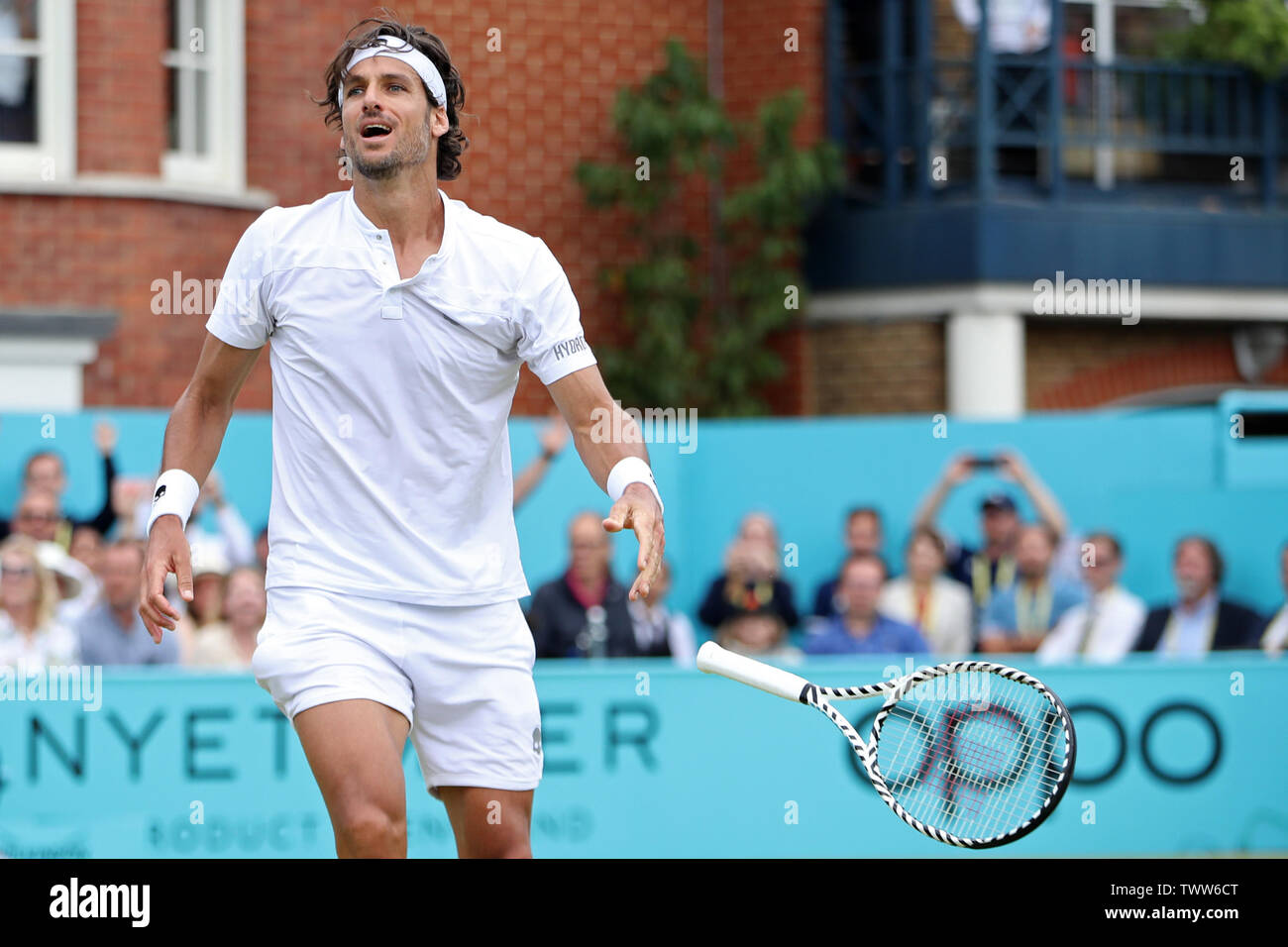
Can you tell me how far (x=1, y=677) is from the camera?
319 inches

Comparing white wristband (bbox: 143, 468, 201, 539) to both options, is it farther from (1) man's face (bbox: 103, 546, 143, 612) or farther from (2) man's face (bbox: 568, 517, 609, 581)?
(2) man's face (bbox: 568, 517, 609, 581)

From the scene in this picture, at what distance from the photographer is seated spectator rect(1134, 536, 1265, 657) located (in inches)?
373

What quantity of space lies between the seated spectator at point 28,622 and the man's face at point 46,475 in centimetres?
103

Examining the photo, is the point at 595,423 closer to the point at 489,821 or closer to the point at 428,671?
the point at 428,671

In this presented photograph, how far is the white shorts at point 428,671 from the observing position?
4.48m

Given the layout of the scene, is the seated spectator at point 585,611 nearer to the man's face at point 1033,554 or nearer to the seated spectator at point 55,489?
the man's face at point 1033,554

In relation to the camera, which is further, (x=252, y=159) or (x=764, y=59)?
(x=764, y=59)

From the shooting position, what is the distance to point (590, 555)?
9047 millimetres

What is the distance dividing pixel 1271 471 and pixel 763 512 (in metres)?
2.61

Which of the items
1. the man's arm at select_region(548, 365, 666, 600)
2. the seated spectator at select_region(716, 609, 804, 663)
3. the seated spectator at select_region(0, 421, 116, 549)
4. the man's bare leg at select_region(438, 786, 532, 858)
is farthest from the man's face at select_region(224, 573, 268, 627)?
the man's arm at select_region(548, 365, 666, 600)

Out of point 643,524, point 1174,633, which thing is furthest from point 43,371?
point 643,524

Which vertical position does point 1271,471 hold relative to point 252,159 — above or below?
below

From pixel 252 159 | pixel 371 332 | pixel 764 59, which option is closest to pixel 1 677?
pixel 371 332
